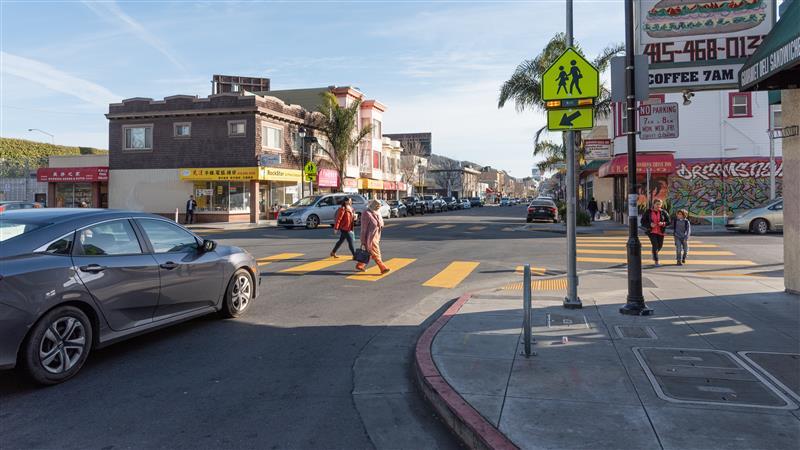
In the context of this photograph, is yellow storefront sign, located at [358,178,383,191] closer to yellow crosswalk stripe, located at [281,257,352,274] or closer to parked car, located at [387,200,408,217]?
parked car, located at [387,200,408,217]

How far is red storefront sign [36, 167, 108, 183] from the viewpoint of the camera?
3794 centimetres

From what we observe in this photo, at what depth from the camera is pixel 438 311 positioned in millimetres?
8562

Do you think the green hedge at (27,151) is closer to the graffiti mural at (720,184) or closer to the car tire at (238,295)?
the car tire at (238,295)

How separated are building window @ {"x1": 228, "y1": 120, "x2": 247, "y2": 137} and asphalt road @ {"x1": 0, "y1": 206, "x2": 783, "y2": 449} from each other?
27.5 m

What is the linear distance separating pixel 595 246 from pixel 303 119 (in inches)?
1086

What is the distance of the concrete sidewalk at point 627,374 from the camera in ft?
13.0

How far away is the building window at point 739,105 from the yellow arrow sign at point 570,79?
28.4 metres

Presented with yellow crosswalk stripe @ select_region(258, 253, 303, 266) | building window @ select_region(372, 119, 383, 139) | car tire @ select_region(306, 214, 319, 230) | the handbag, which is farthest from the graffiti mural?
building window @ select_region(372, 119, 383, 139)

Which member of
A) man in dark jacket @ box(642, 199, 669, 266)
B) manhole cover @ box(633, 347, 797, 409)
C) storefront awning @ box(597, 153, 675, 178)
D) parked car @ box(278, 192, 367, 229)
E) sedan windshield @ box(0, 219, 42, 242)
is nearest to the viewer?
manhole cover @ box(633, 347, 797, 409)

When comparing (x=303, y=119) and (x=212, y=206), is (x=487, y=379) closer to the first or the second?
(x=212, y=206)

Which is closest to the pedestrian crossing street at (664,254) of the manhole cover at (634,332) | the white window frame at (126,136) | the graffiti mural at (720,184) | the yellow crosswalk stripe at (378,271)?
the yellow crosswalk stripe at (378,271)

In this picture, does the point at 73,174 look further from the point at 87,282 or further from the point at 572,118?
the point at 572,118

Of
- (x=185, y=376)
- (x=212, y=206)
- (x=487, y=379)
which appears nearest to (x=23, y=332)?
(x=185, y=376)

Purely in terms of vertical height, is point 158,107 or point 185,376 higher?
point 158,107
